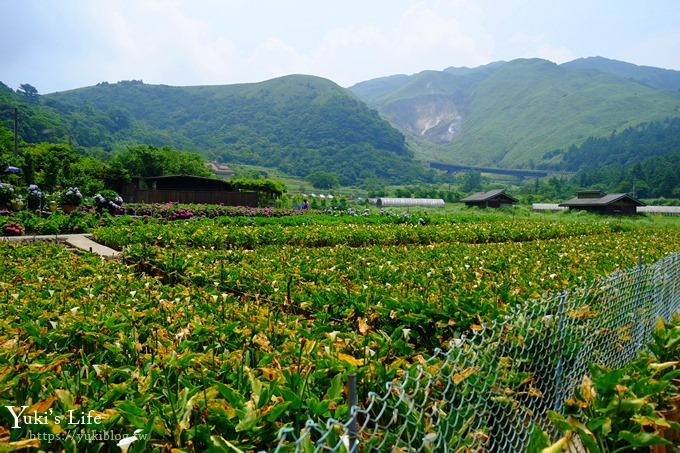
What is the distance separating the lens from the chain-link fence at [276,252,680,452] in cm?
200

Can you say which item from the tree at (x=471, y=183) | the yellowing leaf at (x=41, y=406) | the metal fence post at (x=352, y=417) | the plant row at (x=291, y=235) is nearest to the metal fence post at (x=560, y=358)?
the metal fence post at (x=352, y=417)

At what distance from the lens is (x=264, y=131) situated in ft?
573

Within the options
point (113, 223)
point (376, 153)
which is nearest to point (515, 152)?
point (376, 153)

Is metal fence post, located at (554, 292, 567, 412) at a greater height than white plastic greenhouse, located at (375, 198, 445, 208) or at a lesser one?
greater

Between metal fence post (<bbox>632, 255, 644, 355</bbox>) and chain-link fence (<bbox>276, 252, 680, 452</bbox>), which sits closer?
chain-link fence (<bbox>276, 252, 680, 452</bbox>)

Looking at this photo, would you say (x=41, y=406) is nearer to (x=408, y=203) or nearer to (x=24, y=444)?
(x=24, y=444)

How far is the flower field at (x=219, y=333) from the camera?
2.02 m

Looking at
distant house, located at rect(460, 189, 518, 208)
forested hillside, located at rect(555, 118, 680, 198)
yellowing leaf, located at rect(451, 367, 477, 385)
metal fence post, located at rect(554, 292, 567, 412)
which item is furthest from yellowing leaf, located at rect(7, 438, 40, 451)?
forested hillside, located at rect(555, 118, 680, 198)

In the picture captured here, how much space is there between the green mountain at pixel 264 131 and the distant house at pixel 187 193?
8803cm

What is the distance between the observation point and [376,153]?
160250mm

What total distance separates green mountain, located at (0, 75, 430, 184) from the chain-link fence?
127081 mm

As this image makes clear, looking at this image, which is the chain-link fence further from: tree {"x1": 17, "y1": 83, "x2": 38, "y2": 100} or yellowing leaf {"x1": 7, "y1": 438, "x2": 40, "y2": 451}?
tree {"x1": 17, "y1": 83, "x2": 38, "y2": 100}

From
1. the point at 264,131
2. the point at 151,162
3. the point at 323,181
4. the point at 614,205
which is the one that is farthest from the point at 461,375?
the point at 264,131

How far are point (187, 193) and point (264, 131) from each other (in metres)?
142
